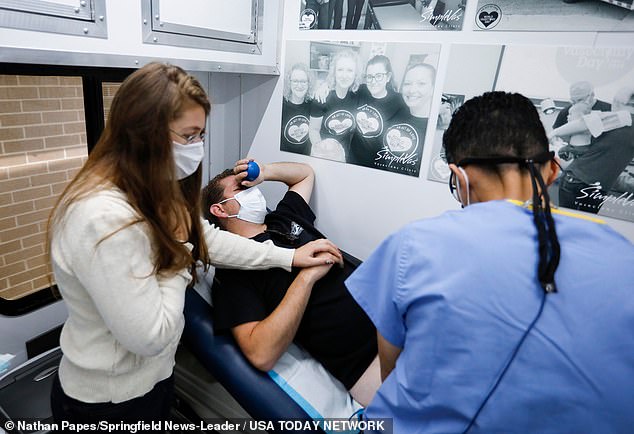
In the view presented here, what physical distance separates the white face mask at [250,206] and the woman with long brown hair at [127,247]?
0.64 meters

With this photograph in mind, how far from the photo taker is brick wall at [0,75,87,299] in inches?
74.4

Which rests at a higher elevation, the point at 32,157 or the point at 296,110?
the point at 296,110

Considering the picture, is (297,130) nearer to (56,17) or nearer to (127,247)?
(56,17)

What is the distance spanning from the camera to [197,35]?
1.37 m

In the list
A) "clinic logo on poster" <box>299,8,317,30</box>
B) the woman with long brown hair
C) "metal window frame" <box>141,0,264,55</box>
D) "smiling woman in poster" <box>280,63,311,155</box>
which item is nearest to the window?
"metal window frame" <box>141,0,264,55</box>

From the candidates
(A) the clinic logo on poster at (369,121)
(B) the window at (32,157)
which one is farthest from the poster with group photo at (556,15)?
(B) the window at (32,157)

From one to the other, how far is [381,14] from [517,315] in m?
1.31

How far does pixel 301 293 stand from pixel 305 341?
0.74 feet

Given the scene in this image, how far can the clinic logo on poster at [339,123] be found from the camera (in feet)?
5.54

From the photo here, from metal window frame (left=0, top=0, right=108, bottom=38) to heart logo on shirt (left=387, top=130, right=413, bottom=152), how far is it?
1087 millimetres

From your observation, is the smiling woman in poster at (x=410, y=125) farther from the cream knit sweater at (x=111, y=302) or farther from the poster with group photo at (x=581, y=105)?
the cream knit sweater at (x=111, y=302)

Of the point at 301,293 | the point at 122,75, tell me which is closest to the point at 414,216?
the point at 301,293

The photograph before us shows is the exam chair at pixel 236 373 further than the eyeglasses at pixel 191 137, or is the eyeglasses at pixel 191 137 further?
the exam chair at pixel 236 373

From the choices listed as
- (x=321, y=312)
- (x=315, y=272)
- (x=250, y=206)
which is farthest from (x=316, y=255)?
(x=250, y=206)
